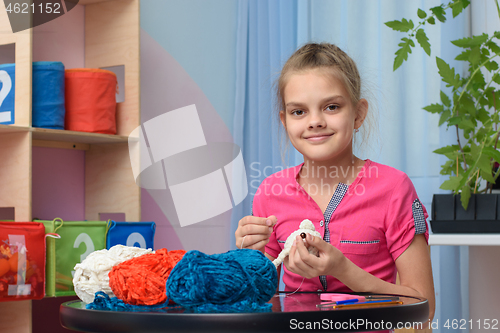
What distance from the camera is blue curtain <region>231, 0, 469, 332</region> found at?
1781 mm

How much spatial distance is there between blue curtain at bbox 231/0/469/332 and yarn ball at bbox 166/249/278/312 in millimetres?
1144

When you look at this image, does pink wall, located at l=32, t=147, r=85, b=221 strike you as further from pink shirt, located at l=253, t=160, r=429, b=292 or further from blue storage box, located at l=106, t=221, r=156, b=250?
pink shirt, located at l=253, t=160, r=429, b=292

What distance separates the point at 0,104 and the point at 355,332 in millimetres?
1222

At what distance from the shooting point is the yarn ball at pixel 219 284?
1.69 ft

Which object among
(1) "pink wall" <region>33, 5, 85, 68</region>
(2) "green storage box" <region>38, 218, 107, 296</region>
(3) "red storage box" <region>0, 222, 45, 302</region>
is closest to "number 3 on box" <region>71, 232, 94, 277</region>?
(2) "green storage box" <region>38, 218, 107, 296</region>

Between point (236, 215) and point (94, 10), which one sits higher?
point (94, 10)

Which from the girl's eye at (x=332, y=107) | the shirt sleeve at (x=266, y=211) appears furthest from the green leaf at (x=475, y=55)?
the shirt sleeve at (x=266, y=211)

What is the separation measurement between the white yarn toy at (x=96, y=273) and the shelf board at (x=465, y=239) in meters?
0.64

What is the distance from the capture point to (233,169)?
7.15ft

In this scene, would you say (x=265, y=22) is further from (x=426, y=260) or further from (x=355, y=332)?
(x=355, y=332)

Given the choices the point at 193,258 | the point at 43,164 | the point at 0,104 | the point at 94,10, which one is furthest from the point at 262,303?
the point at 94,10

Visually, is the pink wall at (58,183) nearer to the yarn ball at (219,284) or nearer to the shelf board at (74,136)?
the shelf board at (74,136)

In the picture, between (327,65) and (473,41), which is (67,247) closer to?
(327,65)

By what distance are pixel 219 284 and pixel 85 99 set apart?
3.70 feet
